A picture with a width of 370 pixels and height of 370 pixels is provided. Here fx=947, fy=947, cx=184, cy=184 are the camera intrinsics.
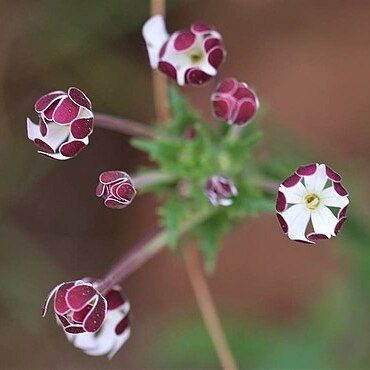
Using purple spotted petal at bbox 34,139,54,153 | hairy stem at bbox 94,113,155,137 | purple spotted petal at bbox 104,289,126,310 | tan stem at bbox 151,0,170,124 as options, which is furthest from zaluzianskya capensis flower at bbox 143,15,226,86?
tan stem at bbox 151,0,170,124

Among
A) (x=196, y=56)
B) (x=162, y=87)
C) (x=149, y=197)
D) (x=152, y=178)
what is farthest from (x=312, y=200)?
(x=149, y=197)

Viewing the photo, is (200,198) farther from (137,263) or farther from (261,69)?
(261,69)

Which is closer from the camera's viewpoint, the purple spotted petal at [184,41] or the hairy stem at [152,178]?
the purple spotted petal at [184,41]

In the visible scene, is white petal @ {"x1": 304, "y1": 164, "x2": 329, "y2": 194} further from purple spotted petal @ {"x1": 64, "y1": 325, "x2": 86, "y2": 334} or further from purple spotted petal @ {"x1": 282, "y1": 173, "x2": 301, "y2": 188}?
purple spotted petal @ {"x1": 64, "y1": 325, "x2": 86, "y2": 334}

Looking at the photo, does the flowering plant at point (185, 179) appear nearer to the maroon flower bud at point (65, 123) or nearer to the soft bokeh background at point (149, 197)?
the maroon flower bud at point (65, 123)

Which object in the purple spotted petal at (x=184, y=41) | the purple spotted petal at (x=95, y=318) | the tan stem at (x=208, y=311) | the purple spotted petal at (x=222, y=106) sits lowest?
the purple spotted petal at (x=95, y=318)

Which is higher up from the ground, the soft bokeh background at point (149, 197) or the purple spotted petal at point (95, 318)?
the soft bokeh background at point (149, 197)

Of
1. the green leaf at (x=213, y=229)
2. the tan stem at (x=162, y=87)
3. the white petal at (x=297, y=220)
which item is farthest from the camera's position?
the tan stem at (x=162, y=87)

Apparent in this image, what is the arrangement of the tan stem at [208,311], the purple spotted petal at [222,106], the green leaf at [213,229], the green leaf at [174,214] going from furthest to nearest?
the tan stem at [208,311] → the green leaf at [213,229] → the green leaf at [174,214] → the purple spotted petal at [222,106]

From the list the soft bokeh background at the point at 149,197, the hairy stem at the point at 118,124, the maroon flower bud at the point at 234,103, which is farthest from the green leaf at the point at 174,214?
the soft bokeh background at the point at 149,197
